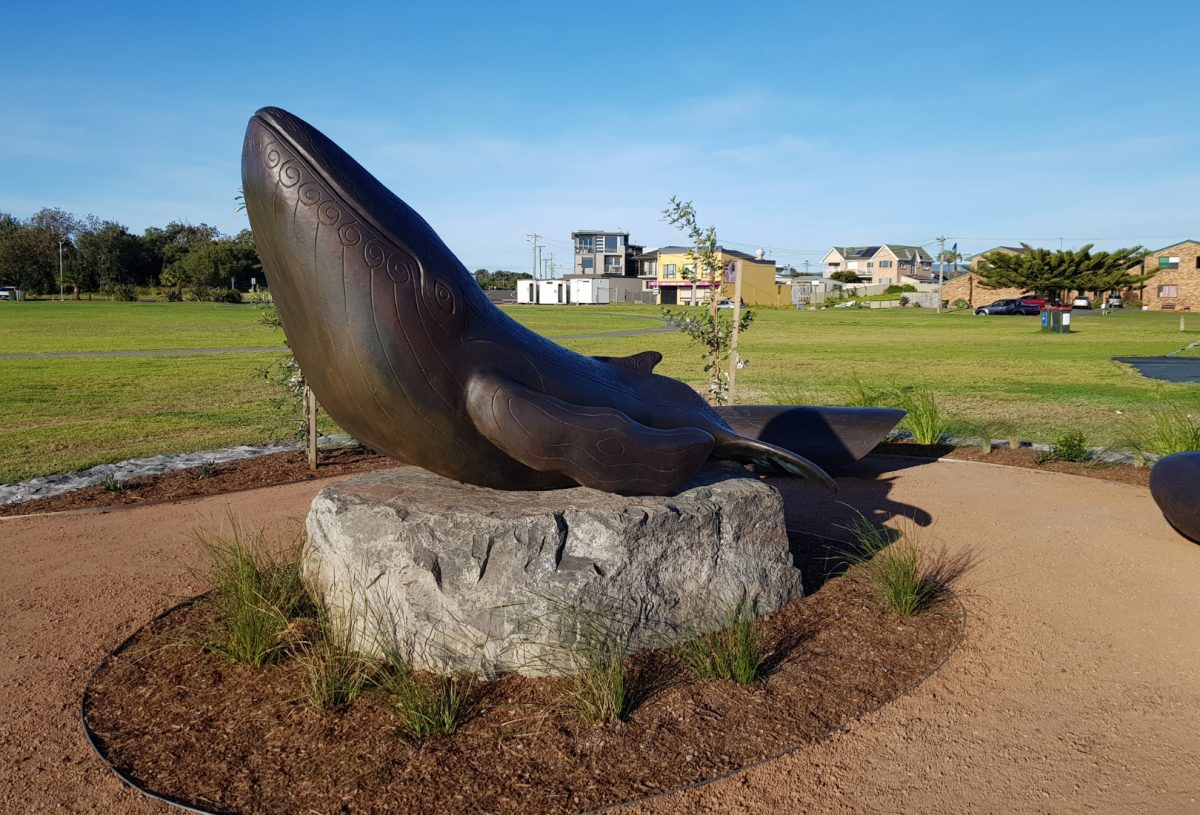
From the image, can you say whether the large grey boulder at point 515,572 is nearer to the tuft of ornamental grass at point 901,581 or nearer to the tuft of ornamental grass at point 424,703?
the tuft of ornamental grass at point 424,703

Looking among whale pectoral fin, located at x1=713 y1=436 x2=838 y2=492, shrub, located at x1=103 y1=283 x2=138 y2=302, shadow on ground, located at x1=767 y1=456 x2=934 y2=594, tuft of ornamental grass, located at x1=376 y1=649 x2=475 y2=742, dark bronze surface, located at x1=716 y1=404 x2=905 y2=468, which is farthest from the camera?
shrub, located at x1=103 y1=283 x2=138 y2=302

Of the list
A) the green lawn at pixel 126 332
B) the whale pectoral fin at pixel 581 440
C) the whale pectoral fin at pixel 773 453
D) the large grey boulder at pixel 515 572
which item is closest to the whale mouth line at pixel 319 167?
the whale pectoral fin at pixel 581 440

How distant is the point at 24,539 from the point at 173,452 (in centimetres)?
374

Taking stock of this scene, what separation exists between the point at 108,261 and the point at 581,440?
8914 centimetres

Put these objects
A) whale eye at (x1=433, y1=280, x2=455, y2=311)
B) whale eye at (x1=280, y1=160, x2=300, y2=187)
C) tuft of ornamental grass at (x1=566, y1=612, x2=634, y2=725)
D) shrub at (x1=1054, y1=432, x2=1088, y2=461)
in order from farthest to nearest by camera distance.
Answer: shrub at (x1=1054, y1=432, x2=1088, y2=461) < whale eye at (x1=433, y1=280, x2=455, y2=311) < whale eye at (x1=280, y1=160, x2=300, y2=187) < tuft of ornamental grass at (x1=566, y1=612, x2=634, y2=725)

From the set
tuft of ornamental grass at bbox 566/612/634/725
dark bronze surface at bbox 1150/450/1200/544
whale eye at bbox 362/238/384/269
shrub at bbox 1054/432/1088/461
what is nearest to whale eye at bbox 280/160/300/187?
whale eye at bbox 362/238/384/269

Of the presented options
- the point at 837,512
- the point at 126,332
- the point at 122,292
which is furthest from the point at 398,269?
the point at 122,292

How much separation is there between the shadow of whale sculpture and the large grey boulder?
247mm

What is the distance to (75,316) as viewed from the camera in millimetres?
45625

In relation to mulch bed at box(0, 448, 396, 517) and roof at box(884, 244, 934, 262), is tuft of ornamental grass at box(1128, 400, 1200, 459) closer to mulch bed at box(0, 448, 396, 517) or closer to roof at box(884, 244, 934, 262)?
mulch bed at box(0, 448, 396, 517)

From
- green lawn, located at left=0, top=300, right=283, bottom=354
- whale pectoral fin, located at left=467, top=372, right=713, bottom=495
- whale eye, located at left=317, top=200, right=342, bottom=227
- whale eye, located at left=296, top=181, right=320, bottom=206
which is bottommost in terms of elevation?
green lawn, located at left=0, top=300, right=283, bottom=354

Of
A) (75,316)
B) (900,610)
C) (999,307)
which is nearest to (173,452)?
(900,610)

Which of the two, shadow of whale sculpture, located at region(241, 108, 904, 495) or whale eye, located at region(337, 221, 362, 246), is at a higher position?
whale eye, located at region(337, 221, 362, 246)

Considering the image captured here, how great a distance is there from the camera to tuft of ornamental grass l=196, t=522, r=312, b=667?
466cm
